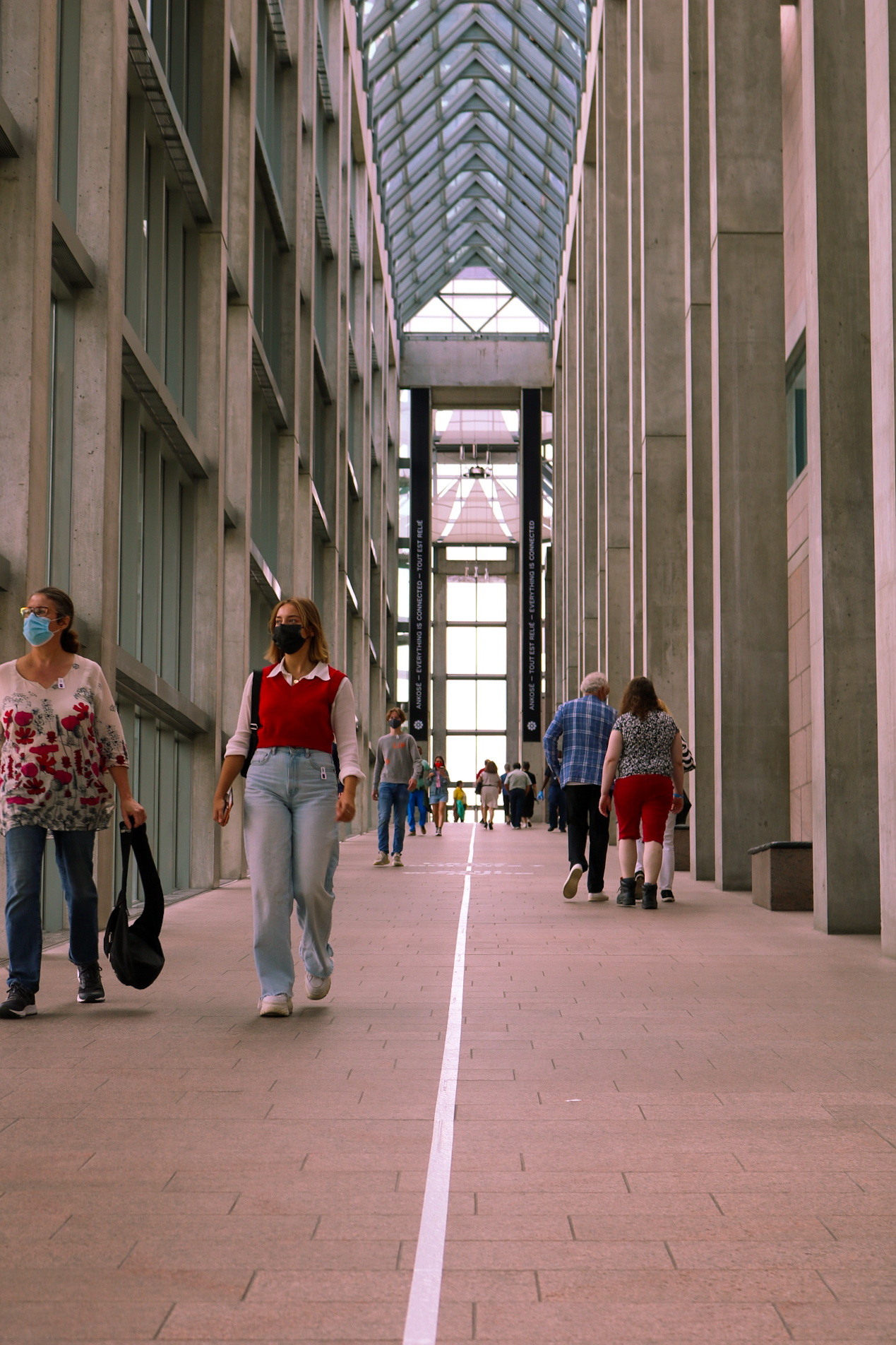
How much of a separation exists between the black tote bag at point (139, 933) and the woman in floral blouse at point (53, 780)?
90mm

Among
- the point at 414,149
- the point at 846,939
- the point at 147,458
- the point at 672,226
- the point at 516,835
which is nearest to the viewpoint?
the point at 846,939

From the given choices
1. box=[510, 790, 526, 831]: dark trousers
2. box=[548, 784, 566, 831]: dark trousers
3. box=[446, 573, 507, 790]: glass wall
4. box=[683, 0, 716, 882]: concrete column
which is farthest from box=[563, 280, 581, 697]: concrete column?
box=[683, 0, 716, 882]: concrete column

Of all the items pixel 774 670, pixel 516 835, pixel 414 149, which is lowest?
pixel 516 835

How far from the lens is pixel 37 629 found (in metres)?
6.46

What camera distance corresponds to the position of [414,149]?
1714 inches

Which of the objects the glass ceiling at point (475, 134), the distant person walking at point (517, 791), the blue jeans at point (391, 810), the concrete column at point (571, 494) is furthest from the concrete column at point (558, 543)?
the blue jeans at point (391, 810)

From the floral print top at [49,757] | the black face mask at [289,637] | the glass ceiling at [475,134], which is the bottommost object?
the floral print top at [49,757]

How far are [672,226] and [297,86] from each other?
6011 mm

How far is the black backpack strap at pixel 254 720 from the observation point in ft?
21.7

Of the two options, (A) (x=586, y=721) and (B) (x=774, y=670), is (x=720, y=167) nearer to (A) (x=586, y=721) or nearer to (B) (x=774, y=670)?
(B) (x=774, y=670)

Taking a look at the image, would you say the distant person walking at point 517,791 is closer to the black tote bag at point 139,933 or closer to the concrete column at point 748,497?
the concrete column at point 748,497

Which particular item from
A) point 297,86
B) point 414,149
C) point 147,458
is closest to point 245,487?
point 147,458

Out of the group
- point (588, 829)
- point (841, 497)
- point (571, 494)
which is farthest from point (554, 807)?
point (841, 497)

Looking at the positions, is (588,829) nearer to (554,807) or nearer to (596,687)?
(596,687)
